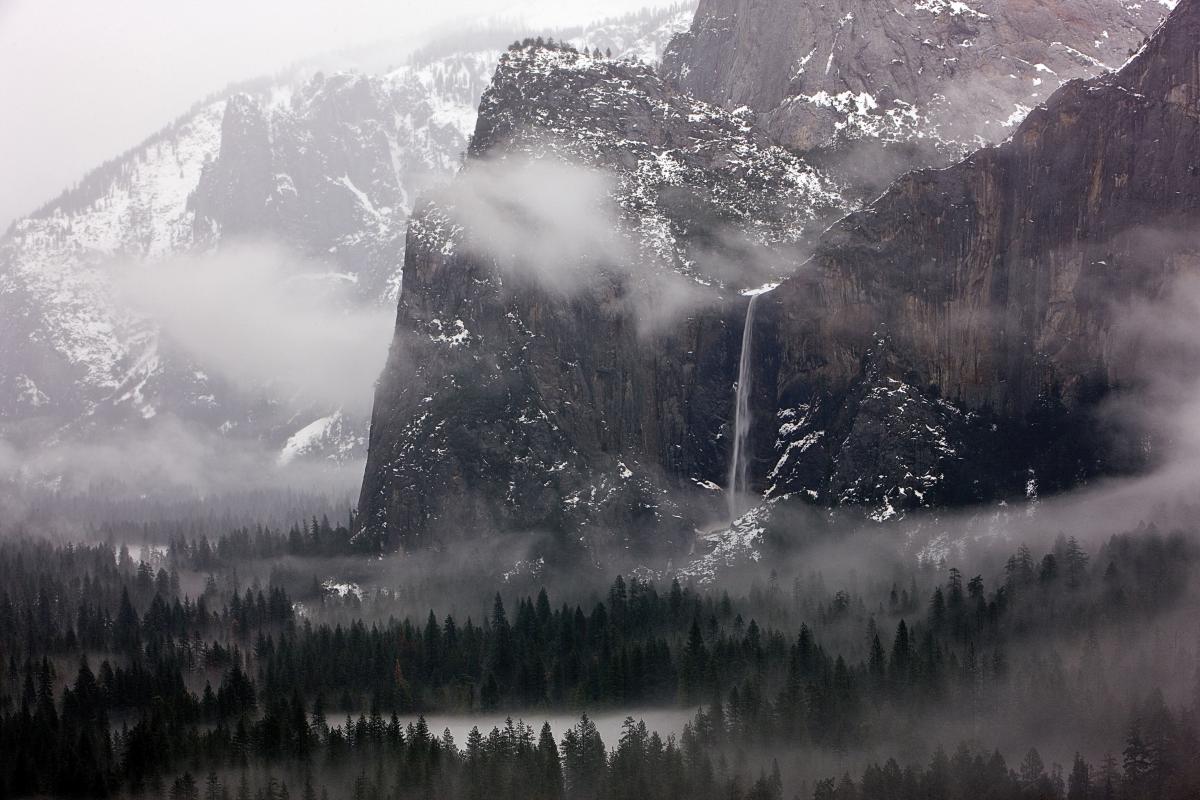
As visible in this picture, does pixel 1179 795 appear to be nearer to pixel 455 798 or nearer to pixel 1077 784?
pixel 1077 784

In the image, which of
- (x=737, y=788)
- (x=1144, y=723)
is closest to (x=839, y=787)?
(x=737, y=788)

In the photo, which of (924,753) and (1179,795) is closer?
(1179,795)

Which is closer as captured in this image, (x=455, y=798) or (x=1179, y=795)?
(x=1179, y=795)

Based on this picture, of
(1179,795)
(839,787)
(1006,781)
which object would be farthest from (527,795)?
(1179,795)

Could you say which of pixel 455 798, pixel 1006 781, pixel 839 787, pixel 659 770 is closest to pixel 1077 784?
pixel 1006 781

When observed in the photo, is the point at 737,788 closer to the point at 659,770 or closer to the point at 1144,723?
the point at 659,770

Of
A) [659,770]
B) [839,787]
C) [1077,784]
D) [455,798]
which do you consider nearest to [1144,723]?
[1077,784]

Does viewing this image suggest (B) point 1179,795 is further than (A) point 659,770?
No

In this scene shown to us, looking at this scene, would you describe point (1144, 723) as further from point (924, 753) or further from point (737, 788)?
point (737, 788)
